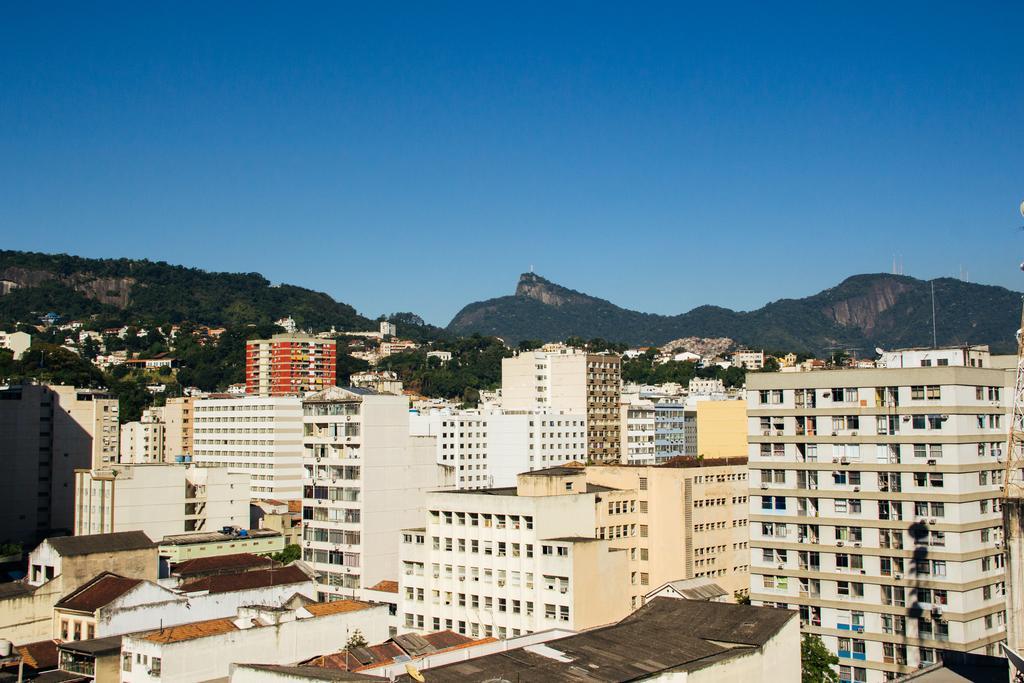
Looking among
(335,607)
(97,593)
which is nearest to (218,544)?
(97,593)

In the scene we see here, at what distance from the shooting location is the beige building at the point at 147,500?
278ft

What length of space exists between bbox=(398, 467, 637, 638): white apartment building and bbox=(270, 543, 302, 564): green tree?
27.7m

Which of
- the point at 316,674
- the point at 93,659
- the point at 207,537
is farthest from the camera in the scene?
the point at 207,537

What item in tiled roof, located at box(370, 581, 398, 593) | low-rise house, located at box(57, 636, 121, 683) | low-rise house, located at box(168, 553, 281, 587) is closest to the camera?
low-rise house, located at box(57, 636, 121, 683)

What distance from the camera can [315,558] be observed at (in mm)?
72812

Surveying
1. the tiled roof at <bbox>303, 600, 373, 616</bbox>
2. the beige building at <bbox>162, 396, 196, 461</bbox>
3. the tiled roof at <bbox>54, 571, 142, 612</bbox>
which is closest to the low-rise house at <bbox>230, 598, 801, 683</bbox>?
the tiled roof at <bbox>303, 600, 373, 616</bbox>

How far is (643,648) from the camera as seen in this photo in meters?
40.4

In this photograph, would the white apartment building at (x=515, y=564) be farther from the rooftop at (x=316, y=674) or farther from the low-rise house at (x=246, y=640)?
the rooftop at (x=316, y=674)

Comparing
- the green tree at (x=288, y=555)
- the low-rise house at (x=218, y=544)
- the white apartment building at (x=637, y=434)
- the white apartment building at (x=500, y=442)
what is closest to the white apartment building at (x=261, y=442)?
the white apartment building at (x=500, y=442)

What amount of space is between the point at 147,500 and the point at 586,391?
209 feet

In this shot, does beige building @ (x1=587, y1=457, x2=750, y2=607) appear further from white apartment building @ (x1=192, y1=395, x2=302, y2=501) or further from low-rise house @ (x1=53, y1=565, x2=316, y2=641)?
white apartment building @ (x1=192, y1=395, x2=302, y2=501)

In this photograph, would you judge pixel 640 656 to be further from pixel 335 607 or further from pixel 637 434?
pixel 637 434

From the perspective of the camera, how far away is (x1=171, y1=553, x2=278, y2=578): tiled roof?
242 ft

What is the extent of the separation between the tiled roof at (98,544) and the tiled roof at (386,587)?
49.0 feet
